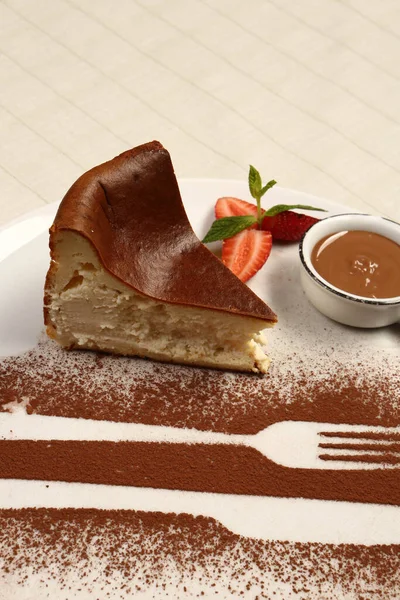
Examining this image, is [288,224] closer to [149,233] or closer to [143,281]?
[149,233]

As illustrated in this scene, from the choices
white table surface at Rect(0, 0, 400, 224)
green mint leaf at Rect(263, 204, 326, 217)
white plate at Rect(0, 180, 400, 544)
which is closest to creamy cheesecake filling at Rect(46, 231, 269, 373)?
white plate at Rect(0, 180, 400, 544)

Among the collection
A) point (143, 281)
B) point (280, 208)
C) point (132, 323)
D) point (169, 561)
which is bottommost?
point (169, 561)

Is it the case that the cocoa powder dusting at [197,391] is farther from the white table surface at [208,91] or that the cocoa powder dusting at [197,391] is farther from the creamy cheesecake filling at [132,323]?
the white table surface at [208,91]

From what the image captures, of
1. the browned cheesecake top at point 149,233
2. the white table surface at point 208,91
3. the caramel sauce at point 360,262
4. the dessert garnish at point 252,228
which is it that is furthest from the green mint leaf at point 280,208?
the white table surface at point 208,91

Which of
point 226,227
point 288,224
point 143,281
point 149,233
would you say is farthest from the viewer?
point 288,224

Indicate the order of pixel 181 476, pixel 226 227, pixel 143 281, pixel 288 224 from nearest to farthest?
1. pixel 181 476
2. pixel 143 281
3. pixel 226 227
4. pixel 288 224

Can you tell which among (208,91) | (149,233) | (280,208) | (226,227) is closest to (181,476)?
(149,233)
